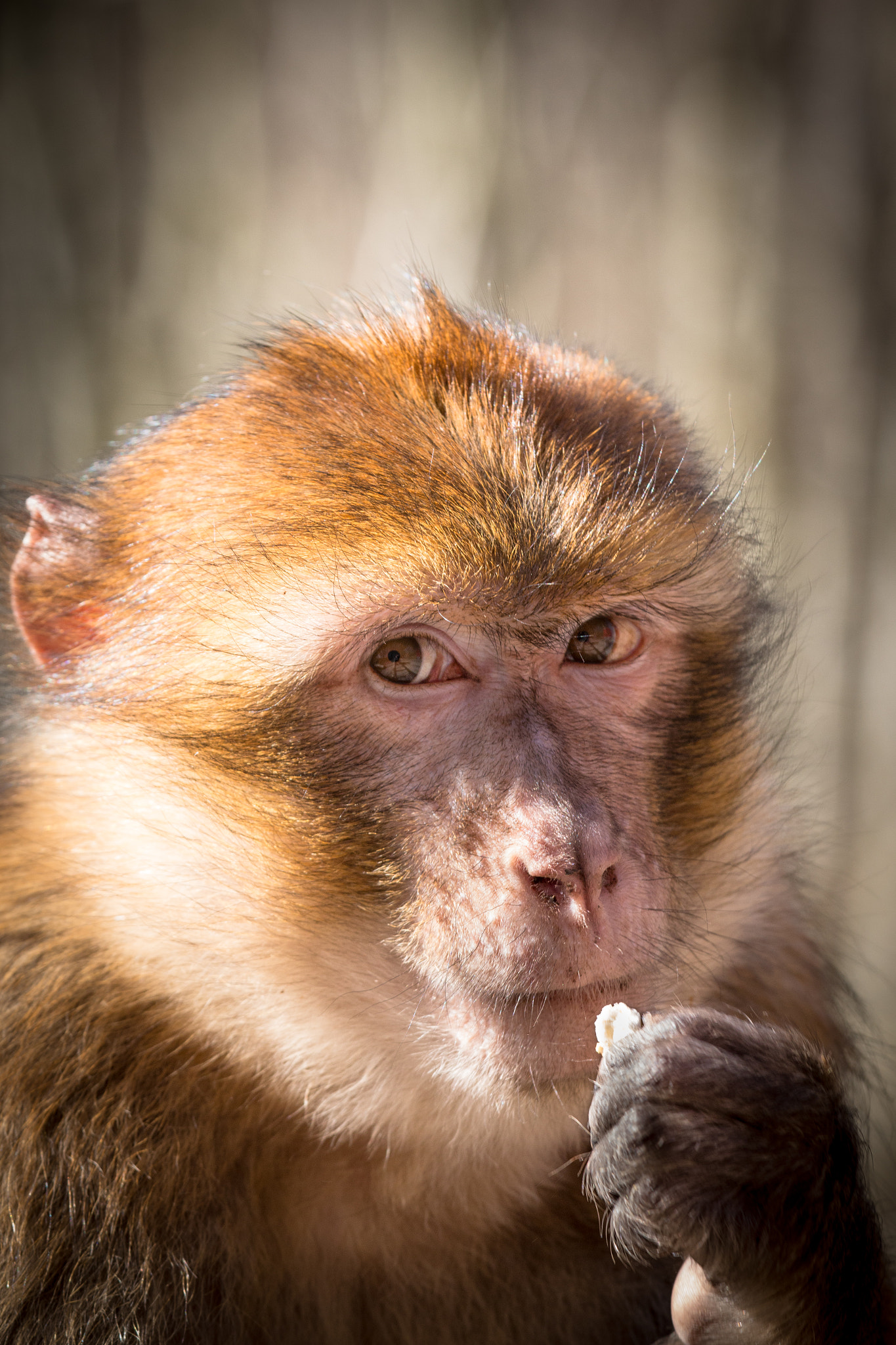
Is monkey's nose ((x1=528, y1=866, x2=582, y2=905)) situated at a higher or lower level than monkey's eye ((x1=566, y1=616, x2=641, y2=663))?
lower

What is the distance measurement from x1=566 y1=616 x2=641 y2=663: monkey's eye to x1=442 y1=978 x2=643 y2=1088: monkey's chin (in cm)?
44

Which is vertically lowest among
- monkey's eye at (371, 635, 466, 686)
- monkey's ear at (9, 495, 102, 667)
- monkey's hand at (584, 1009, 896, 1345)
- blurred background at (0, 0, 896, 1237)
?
monkey's hand at (584, 1009, 896, 1345)

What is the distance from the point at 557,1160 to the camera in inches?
62.4

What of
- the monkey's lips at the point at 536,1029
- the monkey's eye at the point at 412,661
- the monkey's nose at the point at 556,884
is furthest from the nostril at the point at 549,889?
the monkey's eye at the point at 412,661

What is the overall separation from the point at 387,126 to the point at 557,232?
1.69 feet

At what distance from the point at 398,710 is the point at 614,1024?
0.41 meters

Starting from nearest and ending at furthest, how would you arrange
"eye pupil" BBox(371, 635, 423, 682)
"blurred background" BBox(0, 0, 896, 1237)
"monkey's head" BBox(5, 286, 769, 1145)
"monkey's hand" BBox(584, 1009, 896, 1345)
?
"monkey's hand" BBox(584, 1009, 896, 1345) < "monkey's head" BBox(5, 286, 769, 1145) < "eye pupil" BBox(371, 635, 423, 682) < "blurred background" BBox(0, 0, 896, 1237)

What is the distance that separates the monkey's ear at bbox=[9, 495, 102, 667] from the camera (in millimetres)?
1582

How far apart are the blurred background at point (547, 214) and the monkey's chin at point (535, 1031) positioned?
6.27 ft

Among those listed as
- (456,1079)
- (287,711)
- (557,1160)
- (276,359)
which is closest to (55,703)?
(287,711)

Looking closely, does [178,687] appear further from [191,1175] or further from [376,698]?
[191,1175]

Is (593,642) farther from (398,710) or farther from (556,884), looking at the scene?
(556,884)

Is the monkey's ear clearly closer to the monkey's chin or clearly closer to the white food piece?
the monkey's chin

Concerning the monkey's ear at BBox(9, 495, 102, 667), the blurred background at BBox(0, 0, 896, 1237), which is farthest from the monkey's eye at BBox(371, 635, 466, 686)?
the blurred background at BBox(0, 0, 896, 1237)
